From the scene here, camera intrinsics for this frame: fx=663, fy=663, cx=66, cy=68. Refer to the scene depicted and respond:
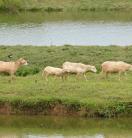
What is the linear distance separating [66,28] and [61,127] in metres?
25.1

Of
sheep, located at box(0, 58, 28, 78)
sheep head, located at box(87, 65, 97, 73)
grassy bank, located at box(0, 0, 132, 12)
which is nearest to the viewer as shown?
sheep, located at box(0, 58, 28, 78)

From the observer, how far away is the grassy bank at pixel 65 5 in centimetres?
6228

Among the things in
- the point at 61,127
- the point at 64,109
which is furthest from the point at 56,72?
the point at 61,127

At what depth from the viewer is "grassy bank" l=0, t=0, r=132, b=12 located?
2452 inches

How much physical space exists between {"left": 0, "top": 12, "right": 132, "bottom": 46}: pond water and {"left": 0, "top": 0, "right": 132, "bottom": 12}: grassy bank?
187 centimetres

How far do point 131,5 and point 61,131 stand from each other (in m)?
39.5

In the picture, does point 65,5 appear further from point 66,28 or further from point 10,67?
point 10,67

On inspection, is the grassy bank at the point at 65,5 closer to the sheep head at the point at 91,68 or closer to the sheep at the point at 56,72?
the sheep head at the point at 91,68

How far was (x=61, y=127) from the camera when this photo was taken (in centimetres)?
2523

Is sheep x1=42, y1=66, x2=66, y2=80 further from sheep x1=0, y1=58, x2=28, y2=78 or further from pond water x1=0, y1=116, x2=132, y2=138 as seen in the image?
pond water x1=0, y1=116, x2=132, y2=138

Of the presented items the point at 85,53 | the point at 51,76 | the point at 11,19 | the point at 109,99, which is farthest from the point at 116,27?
the point at 109,99

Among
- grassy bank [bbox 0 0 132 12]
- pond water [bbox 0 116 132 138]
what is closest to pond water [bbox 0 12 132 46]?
grassy bank [bbox 0 0 132 12]

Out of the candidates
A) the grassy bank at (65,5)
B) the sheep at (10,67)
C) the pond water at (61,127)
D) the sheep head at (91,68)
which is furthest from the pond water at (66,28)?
the pond water at (61,127)

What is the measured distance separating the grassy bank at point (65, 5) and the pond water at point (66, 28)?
1865 mm
